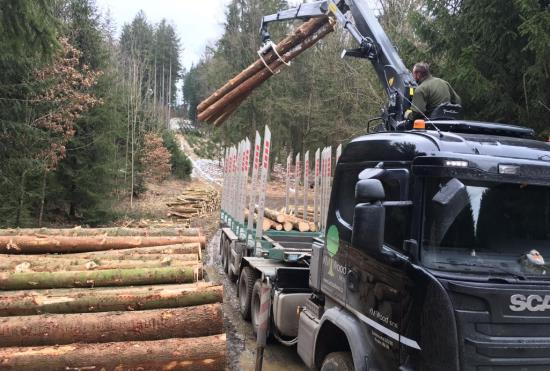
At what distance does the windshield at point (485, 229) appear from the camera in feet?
10.8

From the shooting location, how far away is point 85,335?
517 cm

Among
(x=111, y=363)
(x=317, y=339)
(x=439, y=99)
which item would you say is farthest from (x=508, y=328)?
(x=111, y=363)

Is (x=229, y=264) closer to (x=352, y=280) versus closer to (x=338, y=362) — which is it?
(x=338, y=362)

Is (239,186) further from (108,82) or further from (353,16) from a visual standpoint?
(108,82)

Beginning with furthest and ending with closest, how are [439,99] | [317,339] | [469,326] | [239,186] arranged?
[239,186], [439,99], [317,339], [469,326]

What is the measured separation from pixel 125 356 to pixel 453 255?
11.2 ft

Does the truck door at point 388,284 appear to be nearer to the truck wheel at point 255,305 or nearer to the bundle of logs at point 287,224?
the truck wheel at point 255,305

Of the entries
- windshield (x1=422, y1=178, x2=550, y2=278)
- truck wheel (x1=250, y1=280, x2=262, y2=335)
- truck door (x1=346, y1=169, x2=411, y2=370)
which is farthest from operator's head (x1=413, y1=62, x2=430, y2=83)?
truck wheel (x1=250, y1=280, x2=262, y2=335)

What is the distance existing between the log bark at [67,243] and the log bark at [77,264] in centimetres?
45

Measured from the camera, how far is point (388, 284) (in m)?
3.57

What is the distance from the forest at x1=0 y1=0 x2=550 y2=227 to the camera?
903 cm

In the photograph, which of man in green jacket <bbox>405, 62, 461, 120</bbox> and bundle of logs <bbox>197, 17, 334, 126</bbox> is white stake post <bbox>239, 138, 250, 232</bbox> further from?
man in green jacket <bbox>405, 62, 461, 120</bbox>

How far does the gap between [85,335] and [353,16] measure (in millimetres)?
5811

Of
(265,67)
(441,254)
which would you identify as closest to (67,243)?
(265,67)
